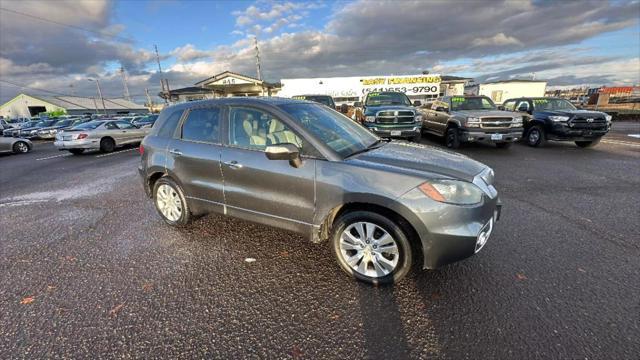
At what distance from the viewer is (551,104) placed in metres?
10.6

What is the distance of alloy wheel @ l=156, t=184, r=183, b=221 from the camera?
4.09 m

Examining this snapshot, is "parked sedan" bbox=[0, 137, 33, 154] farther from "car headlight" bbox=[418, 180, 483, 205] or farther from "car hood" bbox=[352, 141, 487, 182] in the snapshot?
"car headlight" bbox=[418, 180, 483, 205]

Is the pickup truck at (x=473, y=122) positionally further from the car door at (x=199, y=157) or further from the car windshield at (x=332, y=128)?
the car door at (x=199, y=157)

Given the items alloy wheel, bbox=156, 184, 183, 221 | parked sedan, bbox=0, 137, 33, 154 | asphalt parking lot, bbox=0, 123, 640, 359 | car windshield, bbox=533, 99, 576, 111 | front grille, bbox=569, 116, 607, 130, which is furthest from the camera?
parked sedan, bbox=0, 137, 33, 154

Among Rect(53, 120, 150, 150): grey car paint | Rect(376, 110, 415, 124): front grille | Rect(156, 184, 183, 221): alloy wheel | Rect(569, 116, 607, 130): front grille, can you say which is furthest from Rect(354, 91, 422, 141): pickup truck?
Rect(53, 120, 150, 150): grey car paint

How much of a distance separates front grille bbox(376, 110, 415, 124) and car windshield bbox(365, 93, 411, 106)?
2012 millimetres

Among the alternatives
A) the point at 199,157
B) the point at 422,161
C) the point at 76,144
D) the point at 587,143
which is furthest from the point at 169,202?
the point at 587,143

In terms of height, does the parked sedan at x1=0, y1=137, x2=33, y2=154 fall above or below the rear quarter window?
below

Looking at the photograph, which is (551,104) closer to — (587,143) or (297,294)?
(587,143)

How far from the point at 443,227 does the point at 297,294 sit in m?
1.42

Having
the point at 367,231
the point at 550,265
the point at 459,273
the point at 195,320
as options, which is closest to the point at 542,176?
the point at 550,265

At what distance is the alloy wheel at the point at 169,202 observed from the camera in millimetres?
4090

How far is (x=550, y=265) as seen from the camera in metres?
3.00

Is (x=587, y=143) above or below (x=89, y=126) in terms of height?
below
